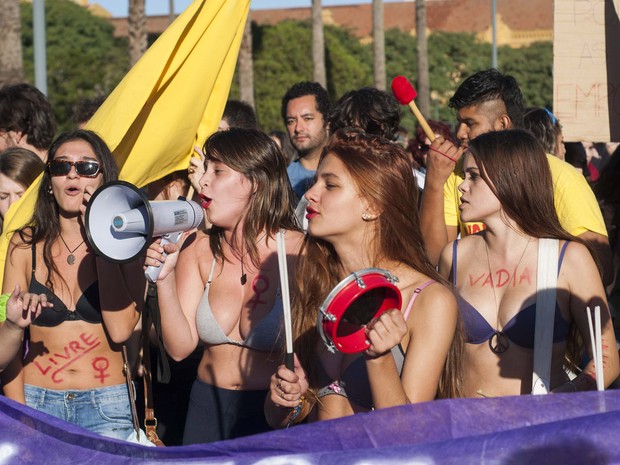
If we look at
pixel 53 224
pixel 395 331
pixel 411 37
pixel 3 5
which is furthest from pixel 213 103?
pixel 411 37

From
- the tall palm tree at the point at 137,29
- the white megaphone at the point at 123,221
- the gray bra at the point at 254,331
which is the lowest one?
the gray bra at the point at 254,331

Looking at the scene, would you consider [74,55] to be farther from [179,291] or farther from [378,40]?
[179,291]

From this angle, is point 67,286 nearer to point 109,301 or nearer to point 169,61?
point 109,301

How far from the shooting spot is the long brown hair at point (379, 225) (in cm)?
334

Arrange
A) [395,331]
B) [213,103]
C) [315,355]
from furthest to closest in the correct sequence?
[213,103] → [315,355] → [395,331]

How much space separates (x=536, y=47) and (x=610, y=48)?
47678 mm

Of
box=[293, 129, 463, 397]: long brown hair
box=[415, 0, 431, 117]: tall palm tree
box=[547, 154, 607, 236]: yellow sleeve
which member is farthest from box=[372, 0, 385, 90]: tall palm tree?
box=[293, 129, 463, 397]: long brown hair

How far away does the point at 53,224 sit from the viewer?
4012 mm

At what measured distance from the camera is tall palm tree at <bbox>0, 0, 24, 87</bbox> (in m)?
12.0

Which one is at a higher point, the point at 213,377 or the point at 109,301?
the point at 109,301

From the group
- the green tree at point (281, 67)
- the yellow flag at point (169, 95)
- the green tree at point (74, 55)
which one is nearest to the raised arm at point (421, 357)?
the yellow flag at point (169, 95)

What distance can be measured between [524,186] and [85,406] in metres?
1.84

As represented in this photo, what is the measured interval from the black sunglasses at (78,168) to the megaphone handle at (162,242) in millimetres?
622

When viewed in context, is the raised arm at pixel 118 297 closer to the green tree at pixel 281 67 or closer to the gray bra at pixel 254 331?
the gray bra at pixel 254 331
